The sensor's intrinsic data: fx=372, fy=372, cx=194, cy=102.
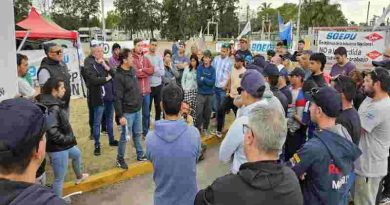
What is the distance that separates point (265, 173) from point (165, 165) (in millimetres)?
1265

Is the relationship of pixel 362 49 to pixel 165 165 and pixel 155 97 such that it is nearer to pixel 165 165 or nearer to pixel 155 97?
pixel 155 97

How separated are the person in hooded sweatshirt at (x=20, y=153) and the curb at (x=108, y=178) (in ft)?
12.7

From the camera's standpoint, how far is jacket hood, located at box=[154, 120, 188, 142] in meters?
2.94

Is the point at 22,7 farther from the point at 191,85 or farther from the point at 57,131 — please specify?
the point at 57,131

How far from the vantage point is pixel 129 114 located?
18.8 feet

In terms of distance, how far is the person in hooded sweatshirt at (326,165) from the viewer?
2713mm

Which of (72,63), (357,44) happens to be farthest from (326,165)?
(357,44)

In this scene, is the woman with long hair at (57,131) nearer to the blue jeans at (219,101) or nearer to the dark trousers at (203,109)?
the dark trousers at (203,109)

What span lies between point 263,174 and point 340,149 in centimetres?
120

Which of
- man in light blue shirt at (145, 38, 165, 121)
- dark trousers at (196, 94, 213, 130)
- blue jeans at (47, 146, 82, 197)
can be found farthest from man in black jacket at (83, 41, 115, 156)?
dark trousers at (196, 94, 213, 130)

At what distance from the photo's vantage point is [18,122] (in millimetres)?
1498

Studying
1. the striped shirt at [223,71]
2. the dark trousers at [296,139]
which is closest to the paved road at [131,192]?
the dark trousers at [296,139]

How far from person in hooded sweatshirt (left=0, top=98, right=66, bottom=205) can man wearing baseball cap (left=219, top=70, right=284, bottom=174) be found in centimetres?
163

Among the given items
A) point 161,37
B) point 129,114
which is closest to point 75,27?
point 161,37
